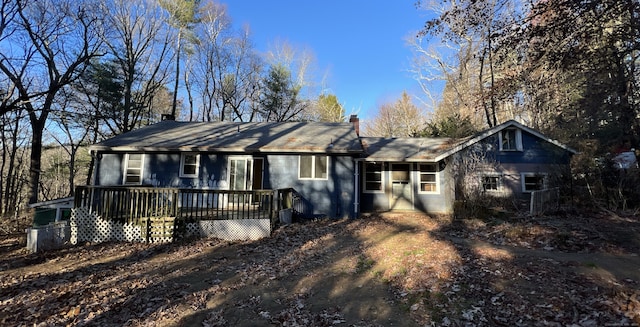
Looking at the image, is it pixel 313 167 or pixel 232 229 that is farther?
pixel 313 167

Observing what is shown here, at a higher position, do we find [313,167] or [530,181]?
[313,167]

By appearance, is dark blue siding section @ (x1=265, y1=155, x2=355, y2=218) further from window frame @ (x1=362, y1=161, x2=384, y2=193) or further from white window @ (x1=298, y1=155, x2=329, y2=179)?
window frame @ (x1=362, y1=161, x2=384, y2=193)

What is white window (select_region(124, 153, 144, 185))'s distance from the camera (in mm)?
13000

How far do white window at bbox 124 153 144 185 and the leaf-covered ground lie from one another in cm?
469

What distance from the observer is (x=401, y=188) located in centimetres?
1448

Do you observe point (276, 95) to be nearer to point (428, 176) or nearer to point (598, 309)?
point (428, 176)

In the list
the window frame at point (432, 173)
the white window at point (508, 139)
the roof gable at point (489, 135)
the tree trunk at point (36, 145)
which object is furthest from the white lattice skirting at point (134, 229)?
the white window at point (508, 139)

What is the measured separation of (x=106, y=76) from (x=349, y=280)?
22.6 meters

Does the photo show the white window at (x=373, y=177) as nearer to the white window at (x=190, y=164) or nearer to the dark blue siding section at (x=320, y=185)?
the dark blue siding section at (x=320, y=185)

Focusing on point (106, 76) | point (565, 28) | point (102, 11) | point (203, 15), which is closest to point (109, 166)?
point (106, 76)

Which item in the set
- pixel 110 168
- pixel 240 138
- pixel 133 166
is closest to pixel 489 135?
pixel 240 138

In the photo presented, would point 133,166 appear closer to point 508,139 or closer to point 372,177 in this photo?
point 372,177

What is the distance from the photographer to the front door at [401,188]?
14406 mm

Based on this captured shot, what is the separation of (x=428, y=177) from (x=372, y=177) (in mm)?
2602
